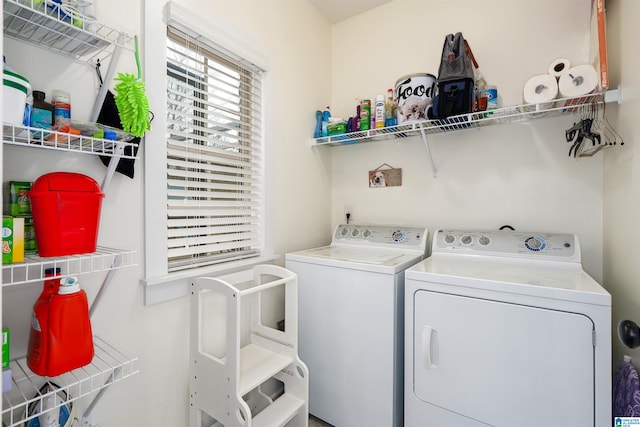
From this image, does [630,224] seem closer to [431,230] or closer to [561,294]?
[561,294]

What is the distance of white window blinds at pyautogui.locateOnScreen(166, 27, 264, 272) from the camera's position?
147 centimetres

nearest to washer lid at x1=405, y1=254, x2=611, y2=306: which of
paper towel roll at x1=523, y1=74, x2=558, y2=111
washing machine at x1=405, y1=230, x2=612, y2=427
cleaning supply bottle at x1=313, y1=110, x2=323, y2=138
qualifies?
washing machine at x1=405, y1=230, x2=612, y2=427

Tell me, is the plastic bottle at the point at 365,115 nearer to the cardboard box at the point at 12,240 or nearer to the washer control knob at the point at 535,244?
the washer control knob at the point at 535,244

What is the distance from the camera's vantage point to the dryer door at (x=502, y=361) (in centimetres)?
117

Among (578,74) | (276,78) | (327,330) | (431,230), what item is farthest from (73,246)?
(578,74)

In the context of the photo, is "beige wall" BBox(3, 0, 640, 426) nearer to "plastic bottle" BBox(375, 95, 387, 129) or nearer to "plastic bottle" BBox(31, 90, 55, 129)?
"plastic bottle" BBox(31, 90, 55, 129)

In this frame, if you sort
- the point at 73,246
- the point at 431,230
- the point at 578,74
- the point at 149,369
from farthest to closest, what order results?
the point at 431,230, the point at 578,74, the point at 149,369, the point at 73,246

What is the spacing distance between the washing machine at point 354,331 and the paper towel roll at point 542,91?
0.97 metres

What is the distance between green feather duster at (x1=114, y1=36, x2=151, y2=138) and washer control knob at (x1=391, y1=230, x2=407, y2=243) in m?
1.65

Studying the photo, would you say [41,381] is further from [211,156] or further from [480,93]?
[480,93]

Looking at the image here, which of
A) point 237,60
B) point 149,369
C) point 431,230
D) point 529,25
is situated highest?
point 529,25

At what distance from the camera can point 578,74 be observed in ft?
4.90

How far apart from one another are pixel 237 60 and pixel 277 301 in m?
1.56

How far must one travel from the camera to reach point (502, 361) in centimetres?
129
